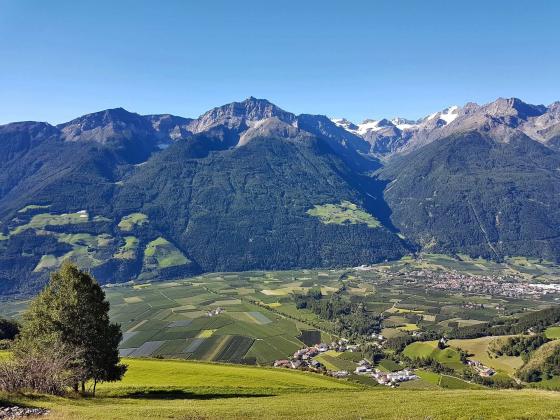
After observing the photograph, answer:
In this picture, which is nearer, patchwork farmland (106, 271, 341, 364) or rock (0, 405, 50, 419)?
rock (0, 405, 50, 419)

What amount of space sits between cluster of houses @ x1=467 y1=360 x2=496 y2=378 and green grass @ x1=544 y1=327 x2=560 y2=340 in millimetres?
30525

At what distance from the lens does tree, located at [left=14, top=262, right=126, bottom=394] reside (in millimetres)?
36000

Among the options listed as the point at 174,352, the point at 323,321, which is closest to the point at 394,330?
the point at 323,321

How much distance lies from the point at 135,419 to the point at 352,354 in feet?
400

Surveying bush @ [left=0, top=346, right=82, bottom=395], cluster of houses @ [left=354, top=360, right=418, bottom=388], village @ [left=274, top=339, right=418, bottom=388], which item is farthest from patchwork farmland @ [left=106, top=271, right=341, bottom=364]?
bush @ [left=0, top=346, right=82, bottom=395]

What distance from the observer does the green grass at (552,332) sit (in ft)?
450

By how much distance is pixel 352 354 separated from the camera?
13712 cm

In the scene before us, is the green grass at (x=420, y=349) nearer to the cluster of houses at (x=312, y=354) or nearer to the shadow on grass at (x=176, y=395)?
the cluster of houses at (x=312, y=354)

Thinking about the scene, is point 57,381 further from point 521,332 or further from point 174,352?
point 521,332

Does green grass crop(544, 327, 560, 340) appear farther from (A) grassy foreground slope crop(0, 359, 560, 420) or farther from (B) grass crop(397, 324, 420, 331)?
(A) grassy foreground slope crop(0, 359, 560, 420)

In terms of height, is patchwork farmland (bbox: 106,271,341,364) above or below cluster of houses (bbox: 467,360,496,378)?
below

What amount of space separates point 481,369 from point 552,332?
41.2 m

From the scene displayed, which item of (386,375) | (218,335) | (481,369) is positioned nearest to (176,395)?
(386,375)

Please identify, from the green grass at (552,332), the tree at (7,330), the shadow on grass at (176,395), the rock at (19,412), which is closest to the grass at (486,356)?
the green grass at (552,332)
